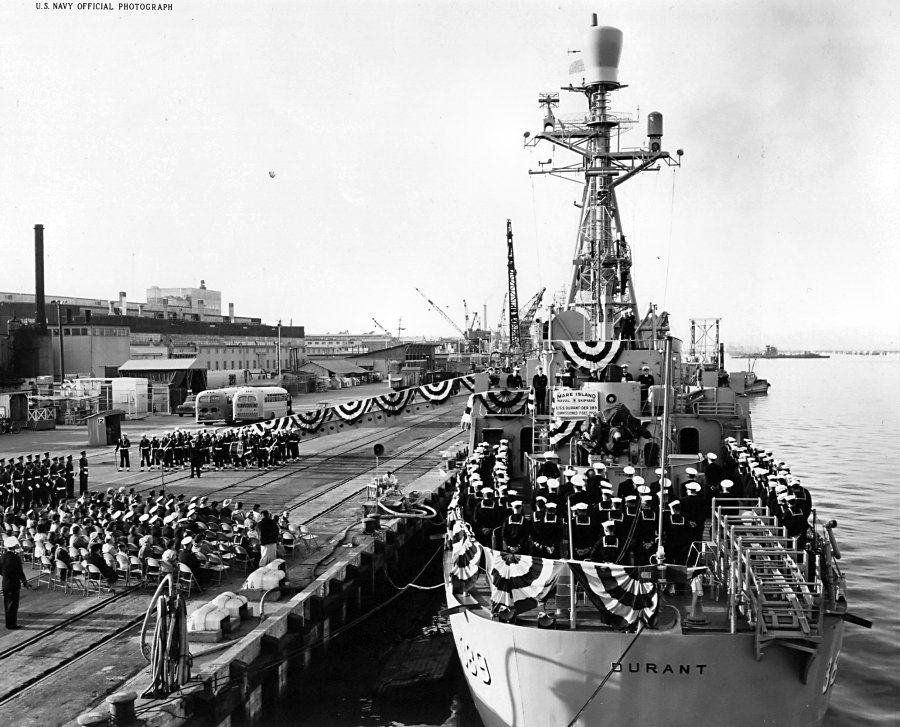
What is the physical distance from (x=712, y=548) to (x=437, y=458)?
2187 cm

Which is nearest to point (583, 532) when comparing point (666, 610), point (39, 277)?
point (666, 610)

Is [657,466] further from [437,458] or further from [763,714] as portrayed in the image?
[437,458]

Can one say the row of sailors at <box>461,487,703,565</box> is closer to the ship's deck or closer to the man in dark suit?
the ship's deck

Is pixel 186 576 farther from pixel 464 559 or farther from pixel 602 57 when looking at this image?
pixel 602 57

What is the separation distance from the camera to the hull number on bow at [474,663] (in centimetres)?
948

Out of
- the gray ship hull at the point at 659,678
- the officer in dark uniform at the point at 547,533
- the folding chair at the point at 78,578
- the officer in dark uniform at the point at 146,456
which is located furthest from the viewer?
the officer in dark uniform at the point at 146,456

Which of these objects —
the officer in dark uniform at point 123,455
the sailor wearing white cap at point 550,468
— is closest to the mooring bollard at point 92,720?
the sailor wearing white cap at point 550,468

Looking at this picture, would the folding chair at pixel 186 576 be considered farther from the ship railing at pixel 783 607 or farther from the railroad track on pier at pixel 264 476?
the railroad track on pier at pixel 264 476

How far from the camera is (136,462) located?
28.8 metres

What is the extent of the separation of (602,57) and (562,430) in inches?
493

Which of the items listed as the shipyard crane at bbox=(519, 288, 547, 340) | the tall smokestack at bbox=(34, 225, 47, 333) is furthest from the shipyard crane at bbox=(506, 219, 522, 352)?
the tall smokestack at bbox=(34, 225, 47, 333)

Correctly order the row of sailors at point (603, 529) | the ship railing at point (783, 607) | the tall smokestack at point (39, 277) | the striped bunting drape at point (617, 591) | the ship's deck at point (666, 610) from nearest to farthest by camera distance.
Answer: the ship railing at point (783, 607), the striped bunting drape at point (617, 591), the ship's deck at point (666, 610), the row of sailors at point (603, 529), the tall smokestack at point (39, 277)

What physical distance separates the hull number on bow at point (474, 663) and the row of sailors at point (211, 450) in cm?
1748

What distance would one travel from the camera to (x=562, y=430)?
13609mm
